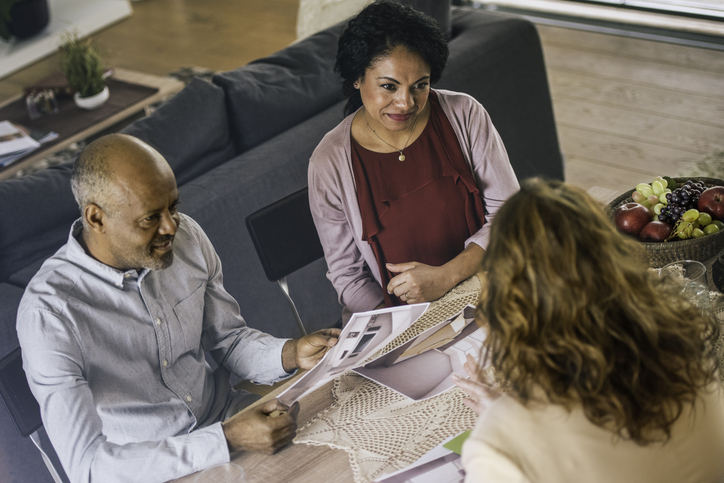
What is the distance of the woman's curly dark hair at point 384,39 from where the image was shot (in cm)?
160

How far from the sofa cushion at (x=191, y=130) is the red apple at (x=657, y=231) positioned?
4.70 ft

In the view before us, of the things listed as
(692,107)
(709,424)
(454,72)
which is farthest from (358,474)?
(692,107)

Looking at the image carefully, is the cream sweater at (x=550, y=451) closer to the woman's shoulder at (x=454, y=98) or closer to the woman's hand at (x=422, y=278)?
the woman's hand at (x=422, y=278)

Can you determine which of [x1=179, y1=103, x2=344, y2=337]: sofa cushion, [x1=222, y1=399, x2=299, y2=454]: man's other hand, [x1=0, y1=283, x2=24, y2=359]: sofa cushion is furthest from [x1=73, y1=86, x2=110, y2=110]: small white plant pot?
[x1=222, y1=399, x2=299, y2=454]: man's other hand

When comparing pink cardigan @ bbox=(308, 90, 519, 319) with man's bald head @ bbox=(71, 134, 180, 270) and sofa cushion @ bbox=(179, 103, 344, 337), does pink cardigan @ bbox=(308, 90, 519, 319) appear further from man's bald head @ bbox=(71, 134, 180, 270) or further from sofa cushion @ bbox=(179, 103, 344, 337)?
man's bald head @ bbox=(71, 134, 180, 270)

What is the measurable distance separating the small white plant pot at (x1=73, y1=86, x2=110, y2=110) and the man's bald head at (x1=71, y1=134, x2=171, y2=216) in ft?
8.70

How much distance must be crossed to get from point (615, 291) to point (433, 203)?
0.84 metres

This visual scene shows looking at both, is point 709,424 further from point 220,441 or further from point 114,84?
point 114,84

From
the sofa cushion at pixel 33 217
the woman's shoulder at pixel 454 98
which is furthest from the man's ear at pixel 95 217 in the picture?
the woman's shoulder at pixel 454 98

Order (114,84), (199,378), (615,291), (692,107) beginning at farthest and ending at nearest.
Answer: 1. (114,84)
2. (692,107)
3. (199,378)
4. (615,291)

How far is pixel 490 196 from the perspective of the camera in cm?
175

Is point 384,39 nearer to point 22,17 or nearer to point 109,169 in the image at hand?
point 109,169

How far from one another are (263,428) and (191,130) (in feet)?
4.17

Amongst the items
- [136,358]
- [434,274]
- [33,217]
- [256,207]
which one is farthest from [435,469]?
[33,217]
